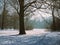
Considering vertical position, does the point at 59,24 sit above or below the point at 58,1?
below

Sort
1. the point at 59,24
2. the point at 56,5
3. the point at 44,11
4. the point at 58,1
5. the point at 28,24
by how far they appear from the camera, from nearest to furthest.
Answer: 1. the point at 58,1
2. the point at 56,5
3. the point at 44,11
4. the point at 59,24
5. the point at 28,24

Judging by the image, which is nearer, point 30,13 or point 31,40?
point 31,40

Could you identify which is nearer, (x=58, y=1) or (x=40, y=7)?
(x=58, y=1)

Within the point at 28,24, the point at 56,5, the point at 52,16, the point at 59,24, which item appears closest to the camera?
the point at 56,5

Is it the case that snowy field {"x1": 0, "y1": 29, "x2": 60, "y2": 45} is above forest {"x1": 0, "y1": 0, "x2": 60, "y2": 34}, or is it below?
below

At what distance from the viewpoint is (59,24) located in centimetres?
2000

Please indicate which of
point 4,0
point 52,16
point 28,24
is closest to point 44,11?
point 4,0

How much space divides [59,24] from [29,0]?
20.3 feet

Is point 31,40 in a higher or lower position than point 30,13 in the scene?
lower

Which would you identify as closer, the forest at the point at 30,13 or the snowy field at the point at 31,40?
the snowy field at the point at 31,40

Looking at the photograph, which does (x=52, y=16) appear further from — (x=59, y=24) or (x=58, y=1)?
(x=58, y=1)

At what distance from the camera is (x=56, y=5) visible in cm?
1427

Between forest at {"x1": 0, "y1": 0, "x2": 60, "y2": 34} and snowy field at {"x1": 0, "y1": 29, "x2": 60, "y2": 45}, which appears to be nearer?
snowy field at {"x1": 0, "y1": 29, "x2": 60, "y2": 45}

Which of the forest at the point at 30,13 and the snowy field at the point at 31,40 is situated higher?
the forest at the point at 30,13
